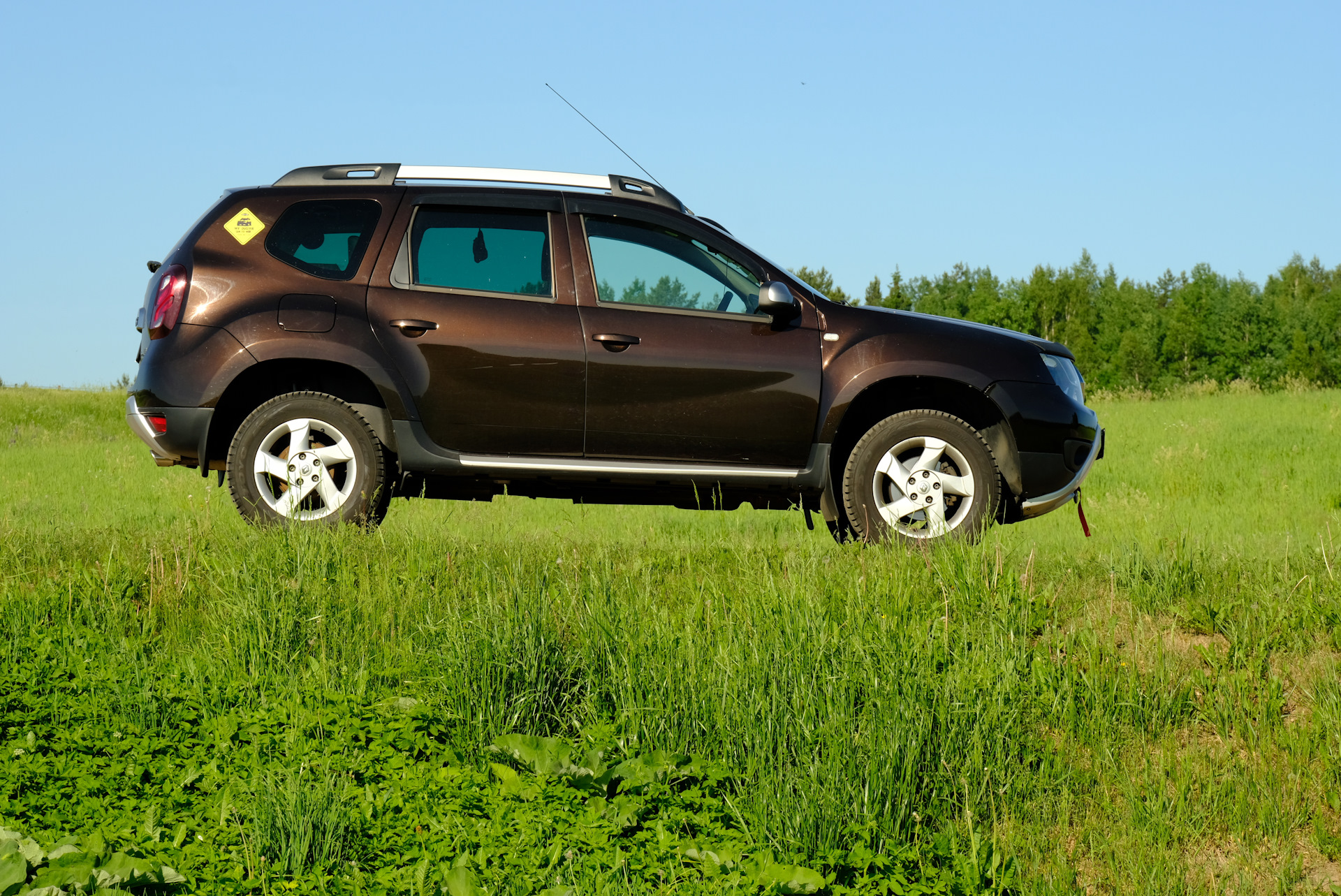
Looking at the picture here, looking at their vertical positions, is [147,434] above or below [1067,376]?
below

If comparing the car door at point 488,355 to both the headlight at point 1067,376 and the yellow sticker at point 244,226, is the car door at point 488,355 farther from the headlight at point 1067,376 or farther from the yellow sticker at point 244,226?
the headlight at point 1067,376

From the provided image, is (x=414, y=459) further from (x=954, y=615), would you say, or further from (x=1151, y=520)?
(x=1151, y=520)

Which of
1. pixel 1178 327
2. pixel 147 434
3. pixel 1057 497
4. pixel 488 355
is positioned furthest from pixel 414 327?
pixel 1178 327

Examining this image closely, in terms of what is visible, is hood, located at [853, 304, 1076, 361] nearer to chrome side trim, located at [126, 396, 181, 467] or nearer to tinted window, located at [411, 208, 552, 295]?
tinted window, located at [411, 208, 552, 295]

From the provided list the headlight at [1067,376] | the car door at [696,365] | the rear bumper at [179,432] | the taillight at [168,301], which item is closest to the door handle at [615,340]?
the car door at [696,365]

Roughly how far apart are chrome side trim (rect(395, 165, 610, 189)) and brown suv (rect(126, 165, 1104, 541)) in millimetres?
20

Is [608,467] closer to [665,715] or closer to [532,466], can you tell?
[532,466]

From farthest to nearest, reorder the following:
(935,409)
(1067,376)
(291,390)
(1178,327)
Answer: (1178,327) → (1067,376) → (935,409) → (291,390)

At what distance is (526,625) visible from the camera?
5.10 m

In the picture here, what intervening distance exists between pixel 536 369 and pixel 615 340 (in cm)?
49

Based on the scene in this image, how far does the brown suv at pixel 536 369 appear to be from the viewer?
6871 millimetres

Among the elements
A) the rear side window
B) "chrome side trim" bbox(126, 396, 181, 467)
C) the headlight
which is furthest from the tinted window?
the headlight

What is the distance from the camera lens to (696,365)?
6.89 m

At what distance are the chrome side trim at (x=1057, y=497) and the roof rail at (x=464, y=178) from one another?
9.24 ft
